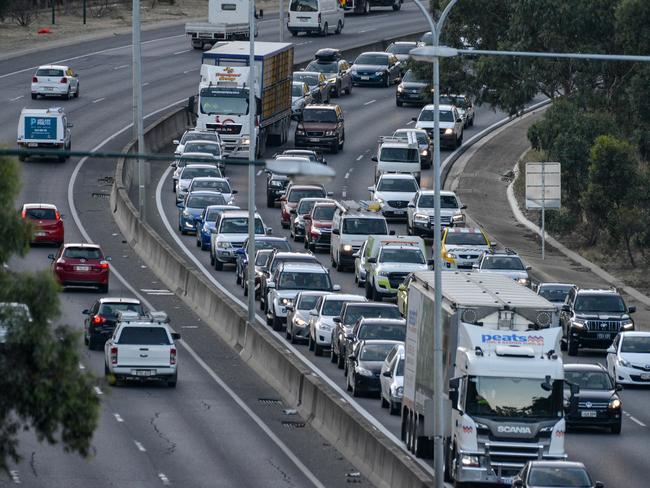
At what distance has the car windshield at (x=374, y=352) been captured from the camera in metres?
40.4

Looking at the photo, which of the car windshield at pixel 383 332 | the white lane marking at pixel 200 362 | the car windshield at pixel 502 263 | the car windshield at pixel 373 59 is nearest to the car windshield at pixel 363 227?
the white lane marking at pixel 200 362

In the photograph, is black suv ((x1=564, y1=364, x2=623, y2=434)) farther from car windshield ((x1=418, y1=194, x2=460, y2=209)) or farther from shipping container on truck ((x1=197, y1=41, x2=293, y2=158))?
shipping container on truck ((x1=197, y1=41, x2=293, y2=158))

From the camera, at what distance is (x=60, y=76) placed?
8769cm

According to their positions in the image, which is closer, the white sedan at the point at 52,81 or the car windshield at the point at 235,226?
the car windshield at the point at 235,226

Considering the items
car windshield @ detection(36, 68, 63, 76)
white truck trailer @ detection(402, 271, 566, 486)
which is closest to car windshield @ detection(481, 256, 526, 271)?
white truck trailer @ detection(402, 271, 566, 486)

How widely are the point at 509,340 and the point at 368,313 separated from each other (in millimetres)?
13816

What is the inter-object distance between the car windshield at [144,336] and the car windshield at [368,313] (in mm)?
4754

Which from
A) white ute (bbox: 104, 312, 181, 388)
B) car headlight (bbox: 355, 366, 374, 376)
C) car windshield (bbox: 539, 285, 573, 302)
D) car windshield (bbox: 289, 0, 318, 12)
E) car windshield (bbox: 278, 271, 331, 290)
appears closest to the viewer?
car headlight (bbox: 355, 366, 374, 376)

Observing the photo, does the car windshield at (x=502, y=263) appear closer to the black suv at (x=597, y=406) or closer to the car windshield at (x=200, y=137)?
the black suv at (x=597, y=406)

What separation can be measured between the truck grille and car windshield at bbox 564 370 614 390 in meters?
8.73

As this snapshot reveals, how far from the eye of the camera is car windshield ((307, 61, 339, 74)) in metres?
94.8

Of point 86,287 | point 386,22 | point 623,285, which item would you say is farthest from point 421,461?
point 386,22

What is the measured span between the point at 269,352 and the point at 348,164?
117ft

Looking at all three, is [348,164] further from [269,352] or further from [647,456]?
[647,456]
